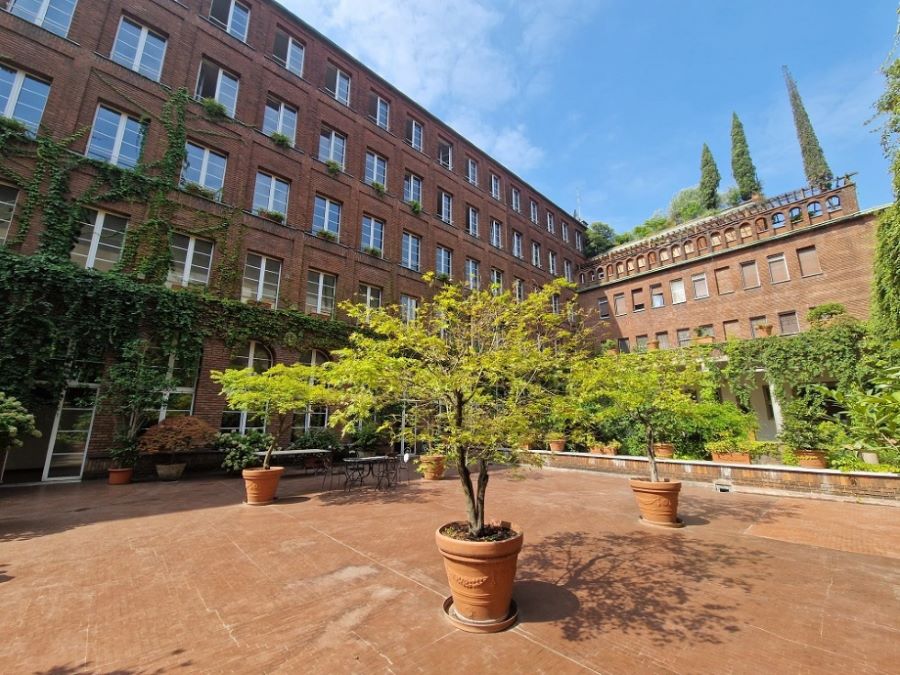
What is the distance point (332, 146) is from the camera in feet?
59.4

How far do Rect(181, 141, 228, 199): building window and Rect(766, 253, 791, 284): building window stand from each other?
2722 cm

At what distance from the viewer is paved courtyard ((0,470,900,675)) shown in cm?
314

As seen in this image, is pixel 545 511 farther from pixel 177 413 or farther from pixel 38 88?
pixel 38 88

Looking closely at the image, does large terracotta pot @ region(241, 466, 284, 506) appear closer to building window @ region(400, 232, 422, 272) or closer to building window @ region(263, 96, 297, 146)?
building window @ region(400, 232, 422, 272)

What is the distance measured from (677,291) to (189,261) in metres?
26.2

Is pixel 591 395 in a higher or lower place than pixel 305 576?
higher

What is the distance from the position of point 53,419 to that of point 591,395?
13769mm

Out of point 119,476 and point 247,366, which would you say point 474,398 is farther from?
point 247,366

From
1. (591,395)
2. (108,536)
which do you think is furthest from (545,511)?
(108,536)

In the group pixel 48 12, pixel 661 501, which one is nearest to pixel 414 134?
pixel 48 12

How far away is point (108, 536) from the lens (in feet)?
19.6

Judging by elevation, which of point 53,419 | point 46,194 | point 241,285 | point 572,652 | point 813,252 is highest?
point 813,252

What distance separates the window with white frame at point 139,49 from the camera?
12906 mm

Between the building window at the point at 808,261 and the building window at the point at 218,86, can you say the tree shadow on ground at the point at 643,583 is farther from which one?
the building window at the point at 808,261
